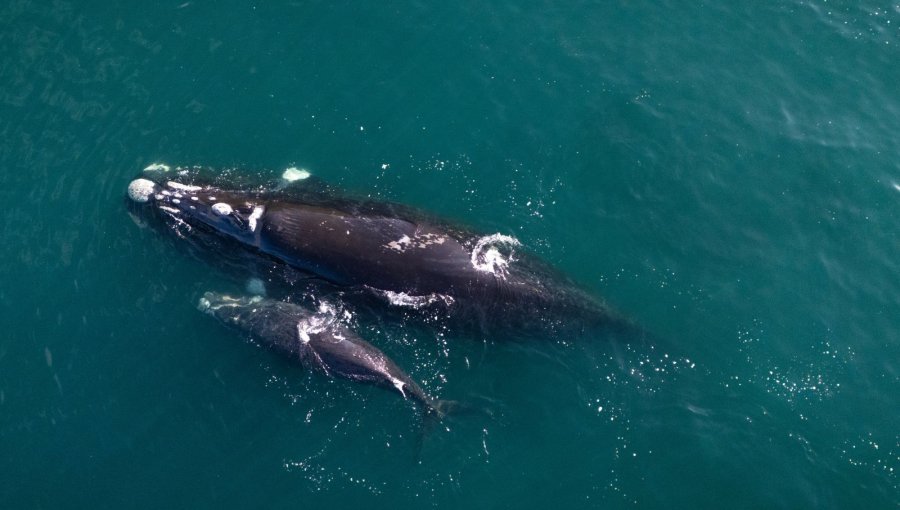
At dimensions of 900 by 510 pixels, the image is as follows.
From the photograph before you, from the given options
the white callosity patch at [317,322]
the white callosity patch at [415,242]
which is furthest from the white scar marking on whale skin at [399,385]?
the white callosity patch at [415,242]

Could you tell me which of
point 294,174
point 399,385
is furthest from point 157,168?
point 399,385

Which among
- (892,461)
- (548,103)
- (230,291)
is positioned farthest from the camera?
(548,103)

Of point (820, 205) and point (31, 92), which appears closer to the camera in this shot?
point (820, 205)

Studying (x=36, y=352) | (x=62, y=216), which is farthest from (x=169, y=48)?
(x=36, y=352)

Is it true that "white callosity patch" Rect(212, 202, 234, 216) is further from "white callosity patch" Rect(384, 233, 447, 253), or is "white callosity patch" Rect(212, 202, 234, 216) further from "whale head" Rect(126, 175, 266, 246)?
"white callosity patch" Rect(384, 233, 447, 253)

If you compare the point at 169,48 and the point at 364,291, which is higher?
the point at 169,48

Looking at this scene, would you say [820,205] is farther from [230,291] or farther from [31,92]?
[31,92]

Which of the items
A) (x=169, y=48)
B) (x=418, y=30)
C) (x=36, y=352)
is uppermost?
(x=418, y=30)

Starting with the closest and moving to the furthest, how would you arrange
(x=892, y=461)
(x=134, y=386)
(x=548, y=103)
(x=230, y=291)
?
(x=892, y=461) < (x=134, y=386) < (x=230, y=291) < (x=548, y=103)
